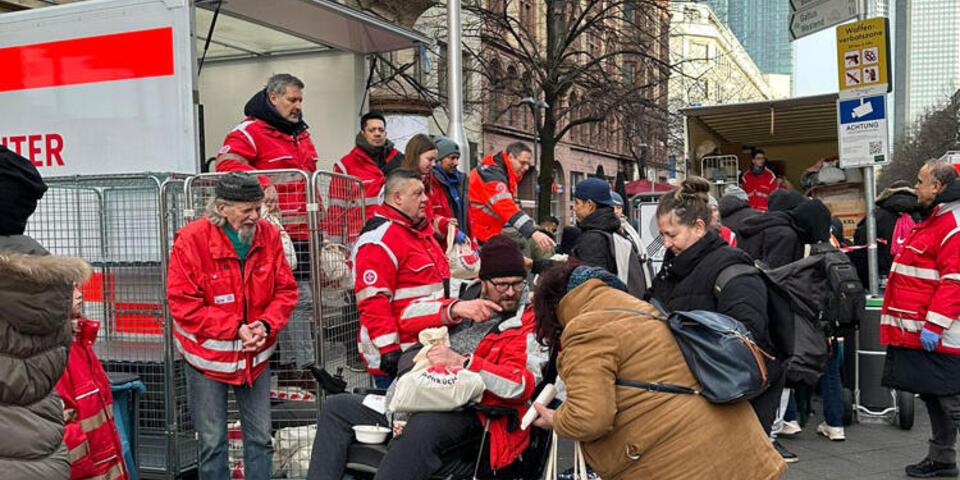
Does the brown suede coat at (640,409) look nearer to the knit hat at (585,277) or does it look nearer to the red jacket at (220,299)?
the knit hat at (585,277)

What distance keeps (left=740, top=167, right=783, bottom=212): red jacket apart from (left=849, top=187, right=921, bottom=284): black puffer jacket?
1439mm

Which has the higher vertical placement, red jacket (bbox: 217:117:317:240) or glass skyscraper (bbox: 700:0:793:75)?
glass skyscraper (bbox: 700:0:793:75)

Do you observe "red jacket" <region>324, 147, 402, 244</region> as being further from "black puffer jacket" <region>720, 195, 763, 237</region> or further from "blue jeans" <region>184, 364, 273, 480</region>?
"black puffer jacket" <region>720, 195, 763, 237</region>

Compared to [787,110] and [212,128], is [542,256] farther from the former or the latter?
[787,110]

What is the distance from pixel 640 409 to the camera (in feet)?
10.3

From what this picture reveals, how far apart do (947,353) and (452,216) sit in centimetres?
377

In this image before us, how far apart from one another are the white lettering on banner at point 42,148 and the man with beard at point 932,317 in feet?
20.9

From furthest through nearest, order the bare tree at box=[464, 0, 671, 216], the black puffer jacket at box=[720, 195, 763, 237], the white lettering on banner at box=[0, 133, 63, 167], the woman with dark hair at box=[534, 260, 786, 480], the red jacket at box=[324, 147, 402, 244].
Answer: the bare tree at box=[464, 0, 671, 216] < the black puffer jacket at box=[720, 195, 763, 237] < the white lettering on banner at box=[0, 133, 63, 167] < the red jacket at box=[324, 147, 402, 244] < the woman with dark hair at box=[534, 260, 786, 480]

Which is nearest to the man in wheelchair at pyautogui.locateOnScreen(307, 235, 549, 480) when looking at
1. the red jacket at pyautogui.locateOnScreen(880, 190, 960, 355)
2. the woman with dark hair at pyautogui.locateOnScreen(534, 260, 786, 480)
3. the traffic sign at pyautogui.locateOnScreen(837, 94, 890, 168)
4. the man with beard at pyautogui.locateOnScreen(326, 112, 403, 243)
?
the woman with dark hair at pyautogui.locateOnScreen(534, 260, 786, 480)

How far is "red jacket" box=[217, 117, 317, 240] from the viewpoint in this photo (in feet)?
17.9

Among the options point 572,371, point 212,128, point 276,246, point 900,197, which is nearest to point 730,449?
point 572,371

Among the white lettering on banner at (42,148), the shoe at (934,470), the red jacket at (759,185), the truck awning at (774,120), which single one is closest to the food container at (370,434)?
the white lettering on banner at (42,148)

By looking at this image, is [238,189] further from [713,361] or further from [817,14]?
[817,14]

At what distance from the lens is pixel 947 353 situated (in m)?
5.73
